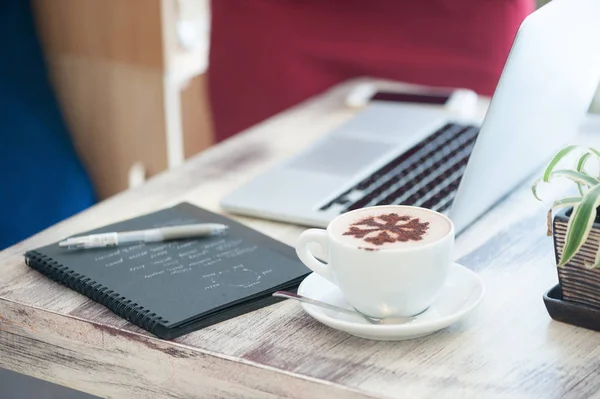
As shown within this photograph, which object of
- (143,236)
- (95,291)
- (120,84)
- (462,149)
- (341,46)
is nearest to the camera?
(95,291)

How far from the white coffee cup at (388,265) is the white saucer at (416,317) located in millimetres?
18

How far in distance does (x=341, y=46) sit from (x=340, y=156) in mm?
728

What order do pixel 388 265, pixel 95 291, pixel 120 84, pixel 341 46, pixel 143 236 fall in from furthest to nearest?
pixel 120 84 → pixel 341 46 → pixel 143 236 → pixel 95 291 → pixel 388 265

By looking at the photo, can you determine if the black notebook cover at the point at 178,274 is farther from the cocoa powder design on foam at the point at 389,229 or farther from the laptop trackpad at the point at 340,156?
the laptop trackpad at the point at 340,156

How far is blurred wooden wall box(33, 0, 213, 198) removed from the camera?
224 cm

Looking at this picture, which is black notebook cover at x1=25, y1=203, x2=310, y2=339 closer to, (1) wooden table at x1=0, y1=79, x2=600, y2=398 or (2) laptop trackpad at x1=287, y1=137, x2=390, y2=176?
(1) wooden table at x1=0, y1=79, x2=600, y2=398

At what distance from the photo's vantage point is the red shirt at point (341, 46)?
1843 mm

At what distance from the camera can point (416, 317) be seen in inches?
30.4

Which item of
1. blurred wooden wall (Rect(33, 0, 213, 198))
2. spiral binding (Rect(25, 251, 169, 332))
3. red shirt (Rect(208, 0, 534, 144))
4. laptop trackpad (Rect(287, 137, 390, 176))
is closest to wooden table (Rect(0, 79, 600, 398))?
spiral binding (Rect(25, 251, 169, 332))

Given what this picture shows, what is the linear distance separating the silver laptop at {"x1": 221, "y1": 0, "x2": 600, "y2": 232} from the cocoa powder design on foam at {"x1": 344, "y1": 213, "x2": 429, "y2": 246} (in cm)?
14

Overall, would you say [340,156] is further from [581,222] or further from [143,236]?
[581,222]

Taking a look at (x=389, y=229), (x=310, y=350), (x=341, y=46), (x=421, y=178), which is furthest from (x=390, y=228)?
(x=341, y=46)

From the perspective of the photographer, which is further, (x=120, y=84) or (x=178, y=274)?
(x=120, y=84)

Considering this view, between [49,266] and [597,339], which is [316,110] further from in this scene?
[597,339]
